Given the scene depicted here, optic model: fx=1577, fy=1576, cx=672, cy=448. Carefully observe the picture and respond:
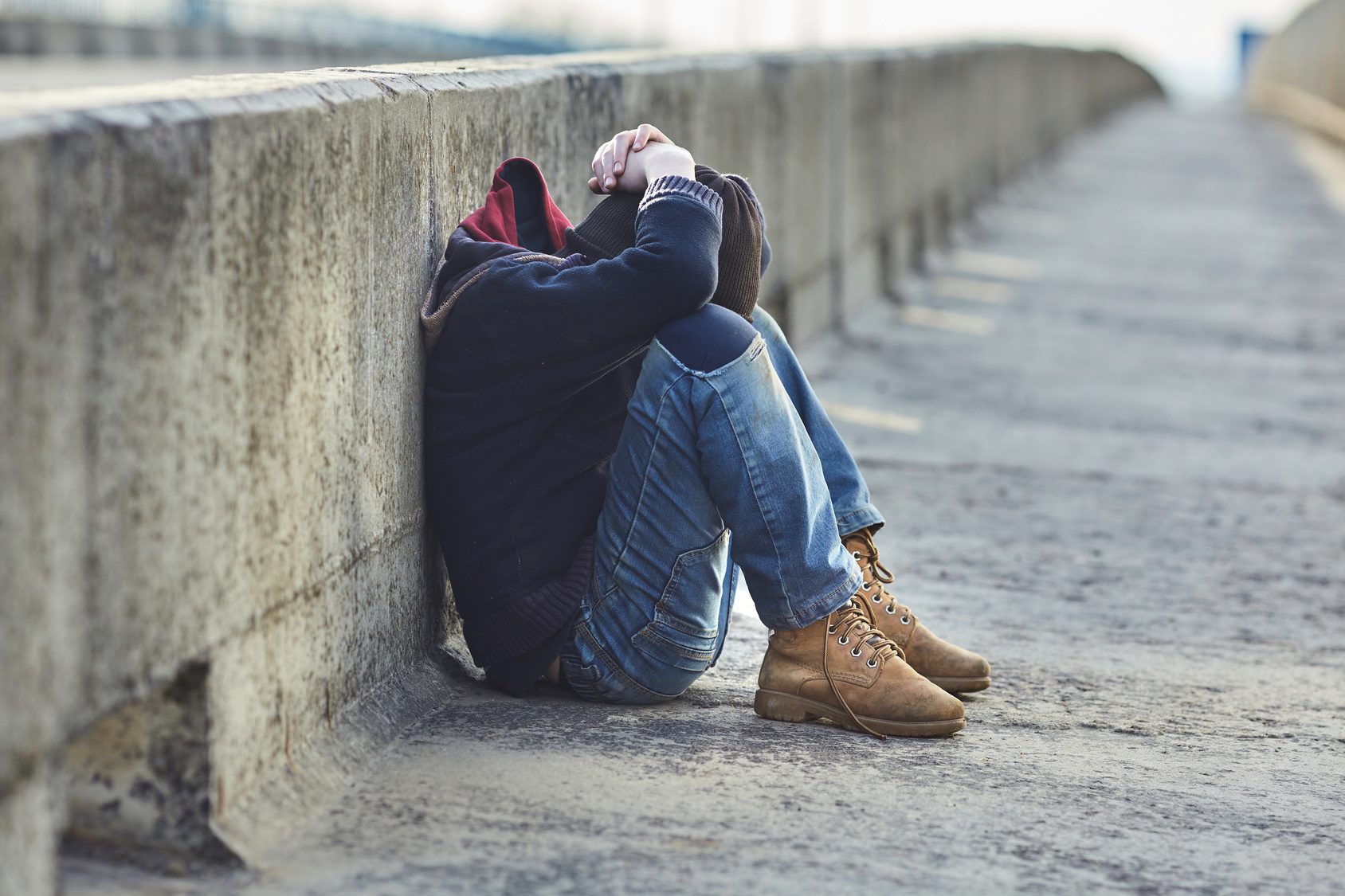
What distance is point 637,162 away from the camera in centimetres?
281

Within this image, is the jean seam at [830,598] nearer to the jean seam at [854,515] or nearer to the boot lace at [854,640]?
the boot lace at [854,640]

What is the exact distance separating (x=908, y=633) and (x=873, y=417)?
3066 mm

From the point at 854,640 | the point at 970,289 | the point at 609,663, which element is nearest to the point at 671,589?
the point at 609,663

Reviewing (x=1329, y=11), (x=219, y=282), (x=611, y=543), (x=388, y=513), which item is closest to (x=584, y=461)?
(x=611, y=543)

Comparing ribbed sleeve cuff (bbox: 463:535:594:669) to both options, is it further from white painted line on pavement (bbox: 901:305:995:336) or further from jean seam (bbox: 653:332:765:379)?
white painted line on pavement (bbox: 901:305:995:336)

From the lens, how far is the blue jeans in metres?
2.64

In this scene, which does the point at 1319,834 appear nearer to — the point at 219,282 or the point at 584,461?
the point at 584,461

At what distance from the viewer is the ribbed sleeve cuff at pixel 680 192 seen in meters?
2.69

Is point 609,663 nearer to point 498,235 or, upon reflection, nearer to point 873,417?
point 498,235

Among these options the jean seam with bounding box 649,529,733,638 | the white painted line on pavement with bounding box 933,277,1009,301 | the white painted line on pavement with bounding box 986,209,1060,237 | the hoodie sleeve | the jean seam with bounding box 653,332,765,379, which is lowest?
the jean seam with bounding box 649,529,733,638

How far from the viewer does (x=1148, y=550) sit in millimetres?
4484

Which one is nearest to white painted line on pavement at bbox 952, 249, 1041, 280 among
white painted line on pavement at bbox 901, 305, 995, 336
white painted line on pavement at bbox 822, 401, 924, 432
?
white painted line on pavement at bbox 901, 305, 995, 336

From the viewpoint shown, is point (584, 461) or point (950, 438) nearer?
point (584, 461)

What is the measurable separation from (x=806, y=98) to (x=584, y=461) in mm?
4493
